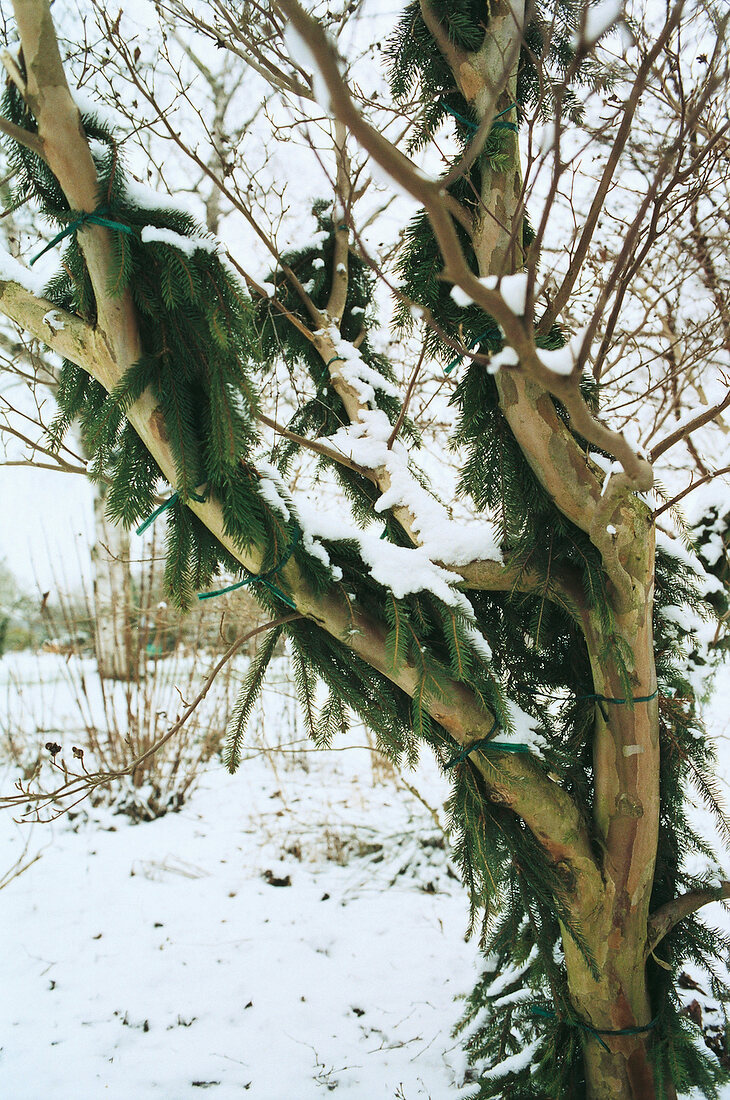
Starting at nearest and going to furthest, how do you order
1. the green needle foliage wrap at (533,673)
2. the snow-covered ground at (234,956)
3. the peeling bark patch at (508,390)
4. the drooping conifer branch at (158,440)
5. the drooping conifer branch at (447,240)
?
the drooping conifer branch at (447,240) → the drooping conifer branch at (158,440) → the peeling bark patch at (508,390) → the green needle foliage wrap at (533,673) → the snow-covered ground at (234,956)

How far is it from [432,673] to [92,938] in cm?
230

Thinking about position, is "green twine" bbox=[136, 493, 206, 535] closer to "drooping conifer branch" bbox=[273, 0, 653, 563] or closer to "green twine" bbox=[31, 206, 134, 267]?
"green twine" bbox=[31, 206, 134, 267]

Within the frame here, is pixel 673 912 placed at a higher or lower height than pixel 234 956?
higher

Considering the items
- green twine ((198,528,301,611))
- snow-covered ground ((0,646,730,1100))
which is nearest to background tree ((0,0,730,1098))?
green twine ((198,528,301,611))

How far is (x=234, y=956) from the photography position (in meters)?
2.67

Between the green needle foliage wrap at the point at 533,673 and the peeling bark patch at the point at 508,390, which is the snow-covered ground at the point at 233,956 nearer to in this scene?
the green needle foliage wrap at the point at 533,673

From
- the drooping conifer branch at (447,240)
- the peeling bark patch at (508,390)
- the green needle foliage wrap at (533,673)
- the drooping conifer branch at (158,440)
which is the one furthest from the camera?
the green needle foliage wrap at (533,673)

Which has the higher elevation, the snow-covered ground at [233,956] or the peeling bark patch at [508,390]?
the peeling bark patch at [508,390]

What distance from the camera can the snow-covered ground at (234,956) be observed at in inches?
82.8

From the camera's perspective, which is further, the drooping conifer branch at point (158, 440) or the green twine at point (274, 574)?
the green twine at point (274, 574)

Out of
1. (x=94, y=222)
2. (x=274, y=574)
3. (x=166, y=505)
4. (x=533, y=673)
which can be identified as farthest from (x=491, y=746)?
(x=94, y=222)

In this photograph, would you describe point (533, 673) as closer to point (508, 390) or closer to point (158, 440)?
point (508, 390)

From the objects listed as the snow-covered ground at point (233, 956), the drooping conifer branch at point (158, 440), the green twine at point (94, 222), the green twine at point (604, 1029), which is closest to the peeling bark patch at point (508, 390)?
the drooping conifer branch at point (158, 440)

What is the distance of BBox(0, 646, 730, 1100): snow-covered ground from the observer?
82.8 inches
